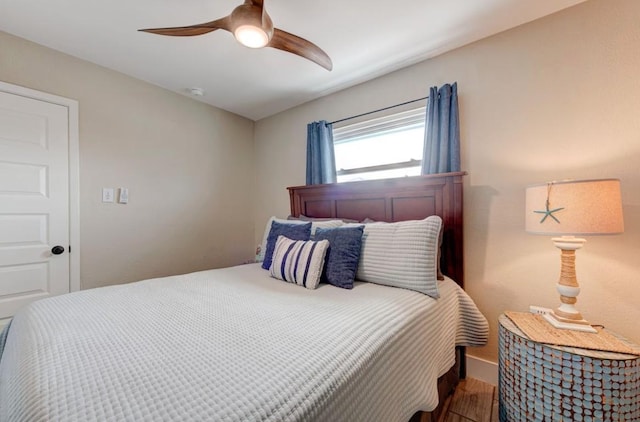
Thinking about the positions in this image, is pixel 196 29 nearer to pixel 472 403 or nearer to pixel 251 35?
pixel 251 35

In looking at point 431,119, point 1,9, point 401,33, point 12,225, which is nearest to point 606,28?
point 431,119

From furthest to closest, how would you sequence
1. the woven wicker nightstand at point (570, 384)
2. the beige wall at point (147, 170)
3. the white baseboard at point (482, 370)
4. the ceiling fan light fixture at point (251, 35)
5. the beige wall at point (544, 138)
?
the beige wall at point (147, 170) → the white baseboard at point (482, 370) → the beige wall at point (544, 138) → the ceiling fan light fixture at point (251, 35) → the woven wicker nightstand at point (570, 384)

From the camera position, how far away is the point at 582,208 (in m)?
1.20

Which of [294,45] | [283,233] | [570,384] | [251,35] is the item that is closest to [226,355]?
[283,233]

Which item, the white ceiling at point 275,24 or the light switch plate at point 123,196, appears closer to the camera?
the white ceiling at point 275,24

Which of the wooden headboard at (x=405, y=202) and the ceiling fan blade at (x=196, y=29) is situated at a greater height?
the ceiling fan blade at (x=196, y=29)

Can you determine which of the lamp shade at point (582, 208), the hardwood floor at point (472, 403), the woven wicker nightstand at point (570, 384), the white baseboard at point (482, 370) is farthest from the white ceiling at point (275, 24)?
the hardwood floor at point (472, 403)

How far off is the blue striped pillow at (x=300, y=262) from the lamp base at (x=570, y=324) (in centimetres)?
124

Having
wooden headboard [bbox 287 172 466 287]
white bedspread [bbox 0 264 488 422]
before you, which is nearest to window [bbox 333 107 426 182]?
wooden headboard [bbox 287 172 466 287]

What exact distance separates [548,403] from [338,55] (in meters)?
2.44

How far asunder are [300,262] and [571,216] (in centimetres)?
141

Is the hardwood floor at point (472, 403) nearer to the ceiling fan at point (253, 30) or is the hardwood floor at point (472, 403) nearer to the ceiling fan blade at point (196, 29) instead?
the ceiling fan at point (253, 30)

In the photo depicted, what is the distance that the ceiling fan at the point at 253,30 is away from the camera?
1.27 meters

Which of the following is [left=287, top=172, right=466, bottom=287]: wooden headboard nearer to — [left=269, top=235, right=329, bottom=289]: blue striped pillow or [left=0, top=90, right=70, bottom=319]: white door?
[left=269, top=235, right=329, bottom=289]: blue striped pillow
